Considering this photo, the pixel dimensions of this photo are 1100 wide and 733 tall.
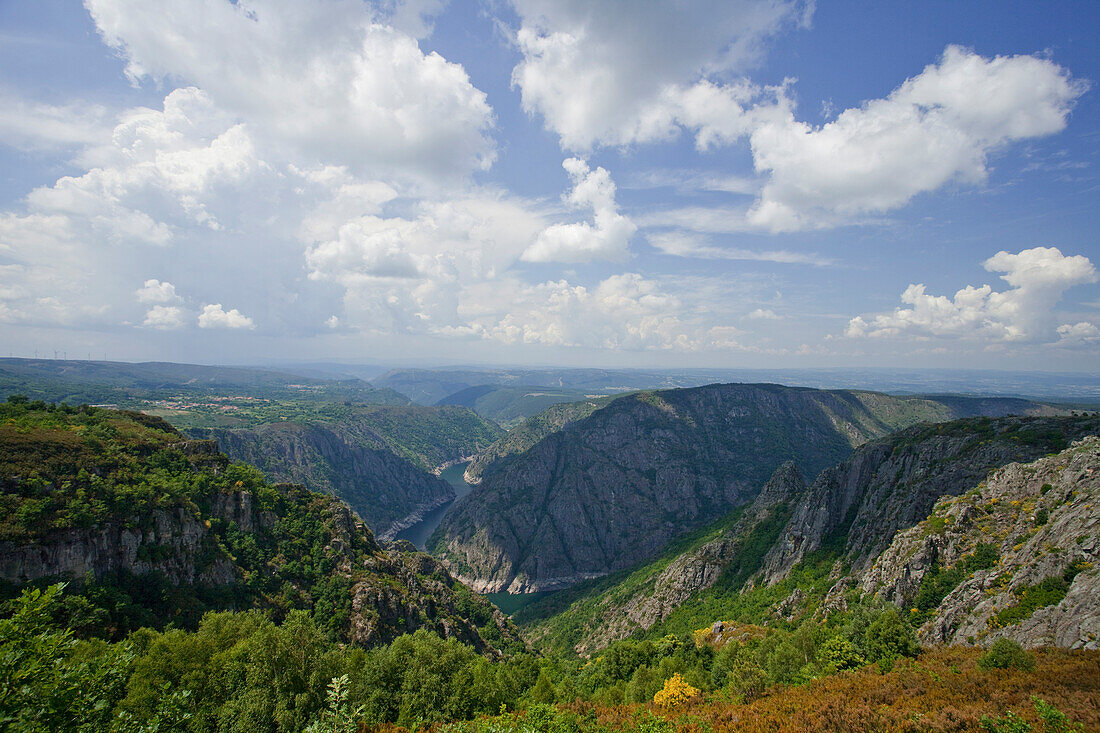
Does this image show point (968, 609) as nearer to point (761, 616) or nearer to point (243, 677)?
point (761, 616)

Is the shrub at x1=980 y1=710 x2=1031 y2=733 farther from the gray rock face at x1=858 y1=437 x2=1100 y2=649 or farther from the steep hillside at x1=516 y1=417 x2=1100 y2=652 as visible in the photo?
the steep hillside at x1=516 y1=417 x2=1100 y2=652

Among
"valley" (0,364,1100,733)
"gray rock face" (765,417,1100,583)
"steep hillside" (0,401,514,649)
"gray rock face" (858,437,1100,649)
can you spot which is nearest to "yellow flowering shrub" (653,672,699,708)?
"valley" (0,364,1100,733)

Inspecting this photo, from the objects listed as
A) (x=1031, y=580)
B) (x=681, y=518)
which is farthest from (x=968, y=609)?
(x=681, y=518)

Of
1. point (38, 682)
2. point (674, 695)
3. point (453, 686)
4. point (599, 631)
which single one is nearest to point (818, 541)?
point (599, 631)

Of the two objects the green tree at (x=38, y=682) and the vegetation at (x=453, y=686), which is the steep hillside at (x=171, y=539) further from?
the green tree at (x=38, y=682)

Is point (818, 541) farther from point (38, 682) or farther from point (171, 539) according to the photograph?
point (171, 539)

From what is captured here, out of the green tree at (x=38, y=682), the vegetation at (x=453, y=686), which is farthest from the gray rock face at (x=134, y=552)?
the green tree at (x=38, y=682)
